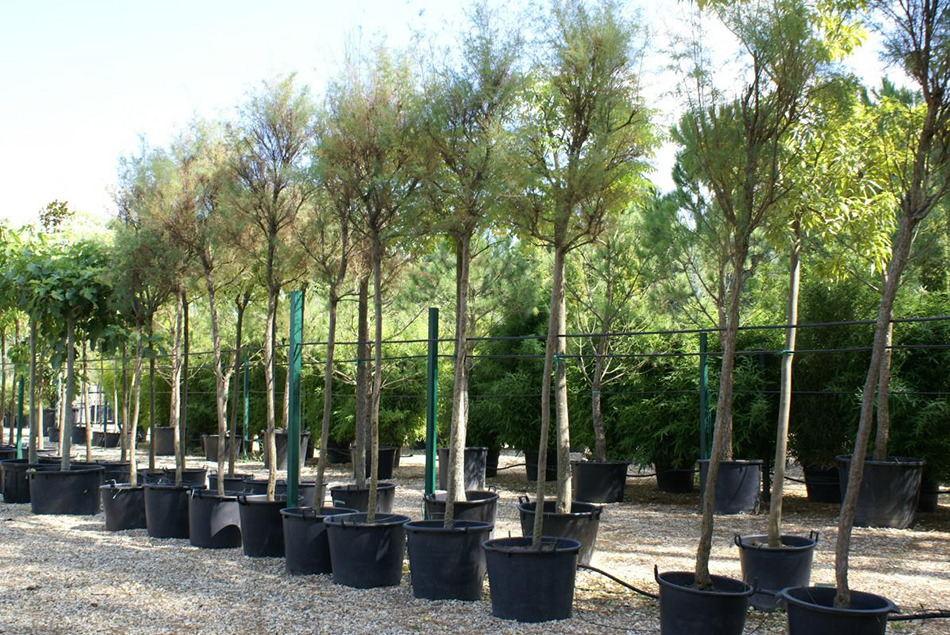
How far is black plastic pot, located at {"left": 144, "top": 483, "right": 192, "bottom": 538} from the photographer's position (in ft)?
22.8

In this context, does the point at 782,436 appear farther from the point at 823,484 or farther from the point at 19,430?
the point at 19,430

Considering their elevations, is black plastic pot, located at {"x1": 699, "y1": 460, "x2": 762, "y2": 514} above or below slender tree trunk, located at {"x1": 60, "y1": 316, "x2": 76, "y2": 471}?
below

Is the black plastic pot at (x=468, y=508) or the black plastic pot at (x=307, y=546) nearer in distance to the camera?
the black plastic pot at (x=307, y=546)

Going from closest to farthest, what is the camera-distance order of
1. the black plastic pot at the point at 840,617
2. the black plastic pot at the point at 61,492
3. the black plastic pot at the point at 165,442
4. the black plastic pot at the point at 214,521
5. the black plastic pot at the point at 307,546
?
the black plastic pot at the point at 840,617
the black plastic pot at the point at 307,546
the black plastic pot at the point at 214,521
the black plastic pot at the point at 61,492
the black plastic pot at the point at 165,442

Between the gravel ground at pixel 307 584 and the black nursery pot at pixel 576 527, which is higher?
the black nursery pot at pixel 576 527

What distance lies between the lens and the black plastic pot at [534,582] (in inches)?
167

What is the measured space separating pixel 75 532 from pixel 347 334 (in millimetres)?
6297

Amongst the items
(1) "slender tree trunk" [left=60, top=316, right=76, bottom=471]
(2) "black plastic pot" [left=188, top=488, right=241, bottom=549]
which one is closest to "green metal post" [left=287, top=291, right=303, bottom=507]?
(2) "black plastic pot" [left=188, top=488, right=241, bottom=549]

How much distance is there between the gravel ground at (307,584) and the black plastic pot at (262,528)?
0.33 feet

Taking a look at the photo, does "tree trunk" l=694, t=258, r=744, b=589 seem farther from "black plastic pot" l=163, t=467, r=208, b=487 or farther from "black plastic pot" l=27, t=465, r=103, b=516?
"black plastic pot" l=27, t=465, r=103, b=516

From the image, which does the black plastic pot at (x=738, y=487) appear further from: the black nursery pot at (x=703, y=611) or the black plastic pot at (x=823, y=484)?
the black nursery pot at (x=703, y=611)

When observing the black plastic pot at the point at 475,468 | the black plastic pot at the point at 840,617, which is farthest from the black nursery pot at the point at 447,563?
the black plastic pot at the point at 475,468

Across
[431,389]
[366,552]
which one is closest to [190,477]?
[431,389]

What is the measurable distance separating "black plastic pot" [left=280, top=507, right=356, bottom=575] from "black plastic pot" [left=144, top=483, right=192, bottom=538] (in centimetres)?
189
